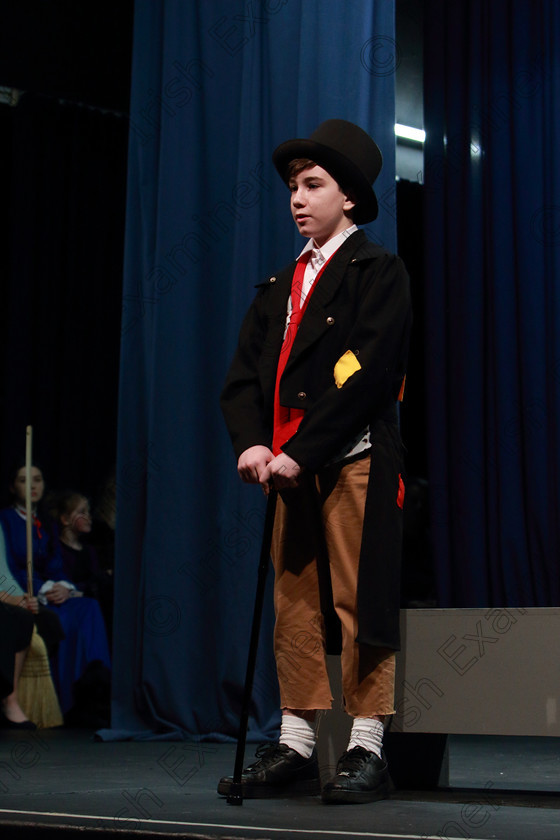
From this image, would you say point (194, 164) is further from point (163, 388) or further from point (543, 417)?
point (543, 417)

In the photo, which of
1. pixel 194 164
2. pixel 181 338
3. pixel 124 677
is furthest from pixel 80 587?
pixel 194 164

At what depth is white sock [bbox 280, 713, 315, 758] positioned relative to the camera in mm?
1969

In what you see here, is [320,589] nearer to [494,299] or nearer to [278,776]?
[278,776]

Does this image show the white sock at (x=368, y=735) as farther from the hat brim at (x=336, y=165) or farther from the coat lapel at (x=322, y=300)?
the hat brim at (x=336, y=165)

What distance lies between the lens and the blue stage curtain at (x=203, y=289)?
3.22 metres

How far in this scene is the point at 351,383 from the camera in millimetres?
1915

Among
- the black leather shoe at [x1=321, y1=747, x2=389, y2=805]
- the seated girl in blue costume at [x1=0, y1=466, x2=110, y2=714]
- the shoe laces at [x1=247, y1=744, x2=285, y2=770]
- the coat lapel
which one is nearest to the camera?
the black leather shoe at [x1=321, y1=747, x2=389, y2=805]

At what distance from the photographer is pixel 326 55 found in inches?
128

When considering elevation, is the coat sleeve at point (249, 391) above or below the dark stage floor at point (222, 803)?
above

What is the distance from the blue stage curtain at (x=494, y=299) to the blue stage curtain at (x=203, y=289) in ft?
2.66

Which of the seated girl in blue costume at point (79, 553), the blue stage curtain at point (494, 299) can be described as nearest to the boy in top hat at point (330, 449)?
the blue stage curtain at point (494, 299)

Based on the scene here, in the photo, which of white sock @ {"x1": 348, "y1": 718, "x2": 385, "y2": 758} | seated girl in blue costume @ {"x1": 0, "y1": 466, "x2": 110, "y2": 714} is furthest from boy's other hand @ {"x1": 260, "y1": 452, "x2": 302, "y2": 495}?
seated girl in blue costume @ {"x1": 0, "y1": 466, "x2": 110, "y2": 714}

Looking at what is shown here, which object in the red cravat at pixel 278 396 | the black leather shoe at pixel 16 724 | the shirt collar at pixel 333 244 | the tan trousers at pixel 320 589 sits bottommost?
the black leather shoe at pixel 16 724

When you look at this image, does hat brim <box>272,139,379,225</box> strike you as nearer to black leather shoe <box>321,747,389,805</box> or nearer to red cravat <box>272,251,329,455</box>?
red cravat <box>272,251,329,455</box>
